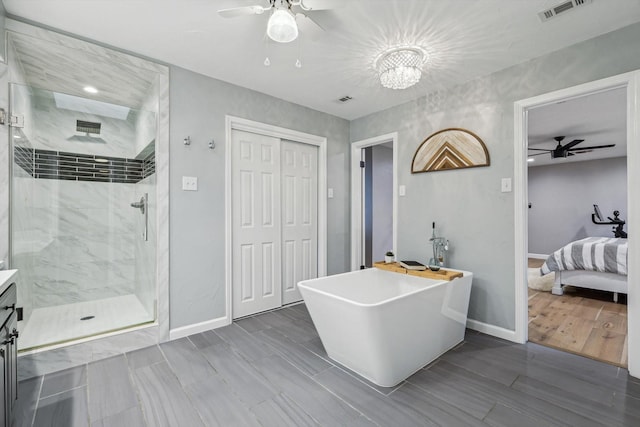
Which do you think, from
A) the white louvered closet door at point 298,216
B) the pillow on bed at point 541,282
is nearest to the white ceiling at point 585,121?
the pillow on bed at point 541,282

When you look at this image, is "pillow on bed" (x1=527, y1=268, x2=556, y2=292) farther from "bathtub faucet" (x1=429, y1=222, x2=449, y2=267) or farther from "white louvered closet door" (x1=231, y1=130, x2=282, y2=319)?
"white louvered closet door" (x1=231, y1=130, x2=282, y2=319)

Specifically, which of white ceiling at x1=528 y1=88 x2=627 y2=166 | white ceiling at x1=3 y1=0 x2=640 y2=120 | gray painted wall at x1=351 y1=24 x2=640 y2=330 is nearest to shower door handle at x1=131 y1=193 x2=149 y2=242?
white ceiling at x1=3 y1=0 x2=640 y2=120

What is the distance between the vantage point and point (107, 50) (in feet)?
7.22

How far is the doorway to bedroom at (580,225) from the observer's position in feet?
8.77

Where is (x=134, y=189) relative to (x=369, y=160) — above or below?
below

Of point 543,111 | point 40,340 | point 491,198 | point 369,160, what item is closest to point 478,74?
point 491,198

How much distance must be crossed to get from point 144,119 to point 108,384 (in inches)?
88.1

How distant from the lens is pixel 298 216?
3521 millimetres

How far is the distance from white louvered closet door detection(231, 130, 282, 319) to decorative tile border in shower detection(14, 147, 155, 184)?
85 centimetres

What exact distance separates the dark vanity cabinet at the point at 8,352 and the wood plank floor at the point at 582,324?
3.49 m

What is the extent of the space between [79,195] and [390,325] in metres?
3.48

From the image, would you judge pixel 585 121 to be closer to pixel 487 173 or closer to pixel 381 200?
pixel 487 173

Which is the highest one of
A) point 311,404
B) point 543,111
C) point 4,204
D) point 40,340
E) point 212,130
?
point 543,111

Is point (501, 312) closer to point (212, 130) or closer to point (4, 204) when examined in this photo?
point (212, 130)
